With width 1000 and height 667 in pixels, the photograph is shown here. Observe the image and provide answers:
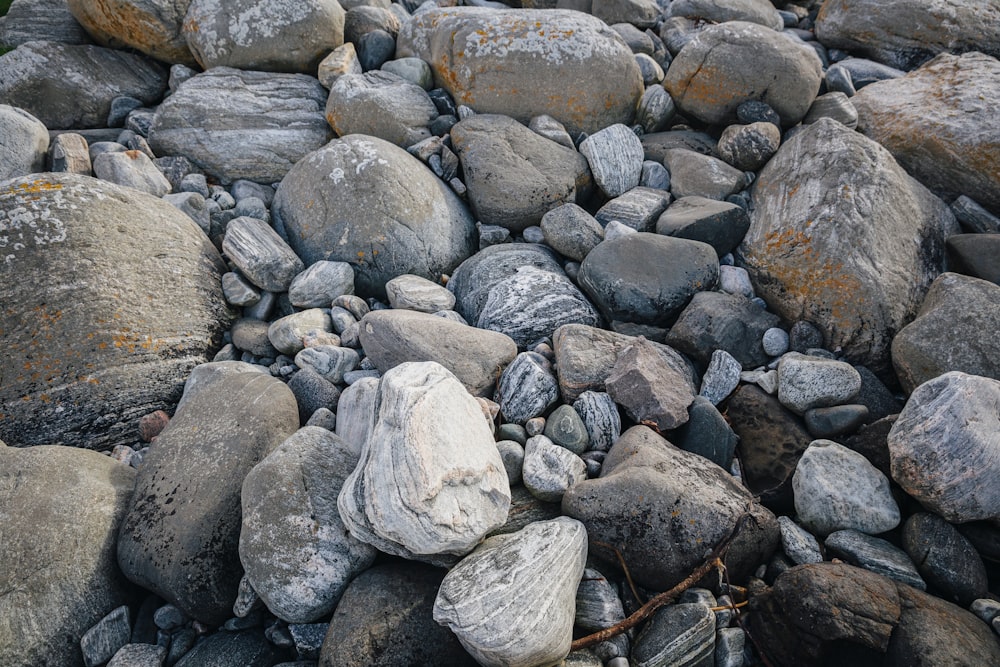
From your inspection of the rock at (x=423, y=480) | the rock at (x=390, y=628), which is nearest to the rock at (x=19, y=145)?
the rock at (x=423, y=480)

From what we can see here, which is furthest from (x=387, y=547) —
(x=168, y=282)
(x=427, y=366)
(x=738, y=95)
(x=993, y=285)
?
(x=738, y=95)

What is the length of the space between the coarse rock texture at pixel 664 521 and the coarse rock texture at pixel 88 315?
2.61 m

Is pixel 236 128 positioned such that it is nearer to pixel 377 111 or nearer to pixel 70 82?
pixel 377 111

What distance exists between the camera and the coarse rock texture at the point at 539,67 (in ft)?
16.4

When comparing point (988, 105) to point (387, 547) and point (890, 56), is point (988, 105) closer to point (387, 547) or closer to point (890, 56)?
point (890, 56)

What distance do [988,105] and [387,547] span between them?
5050 mm

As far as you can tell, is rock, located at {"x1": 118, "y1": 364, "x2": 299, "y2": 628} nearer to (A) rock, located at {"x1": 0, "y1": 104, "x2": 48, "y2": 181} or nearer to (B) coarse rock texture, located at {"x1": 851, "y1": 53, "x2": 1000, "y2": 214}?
(A) rock, located at {"x1": 0, "y1": 104, "x2": 48, "y2": 181}

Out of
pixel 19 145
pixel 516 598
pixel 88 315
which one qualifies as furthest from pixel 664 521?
pixel 19 145

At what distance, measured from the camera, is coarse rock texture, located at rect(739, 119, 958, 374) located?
3625 mm

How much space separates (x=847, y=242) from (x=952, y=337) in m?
0.81

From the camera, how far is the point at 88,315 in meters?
3.50

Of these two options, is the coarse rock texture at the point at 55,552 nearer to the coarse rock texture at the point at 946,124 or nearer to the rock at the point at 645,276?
the rock at the point at 645,276

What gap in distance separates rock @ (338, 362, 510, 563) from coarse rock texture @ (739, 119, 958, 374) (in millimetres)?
2331

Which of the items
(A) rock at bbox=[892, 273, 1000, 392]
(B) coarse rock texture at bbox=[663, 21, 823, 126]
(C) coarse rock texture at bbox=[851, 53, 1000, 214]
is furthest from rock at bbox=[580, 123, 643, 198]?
(A) rock at bbox=[892, 273, 1000, 392]
